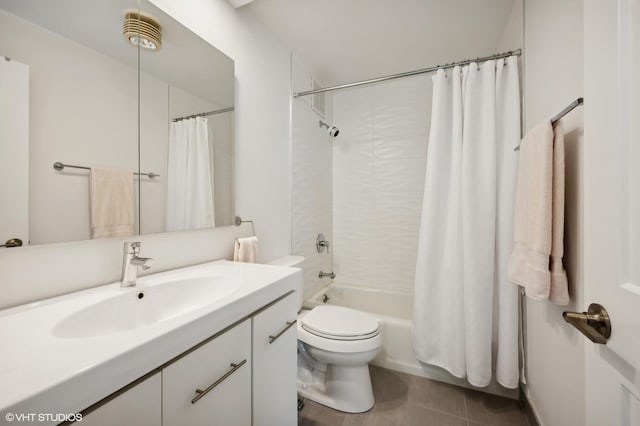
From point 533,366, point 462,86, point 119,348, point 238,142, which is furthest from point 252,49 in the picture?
point 533,366

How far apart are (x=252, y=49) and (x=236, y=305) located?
1564 mm

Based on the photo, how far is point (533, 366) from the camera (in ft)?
4.41

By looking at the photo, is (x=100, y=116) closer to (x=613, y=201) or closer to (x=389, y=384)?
(x=613, y=201)

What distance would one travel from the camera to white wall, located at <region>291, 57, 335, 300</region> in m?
2.03

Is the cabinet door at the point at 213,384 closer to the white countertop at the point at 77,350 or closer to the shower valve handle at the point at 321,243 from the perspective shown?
the white countertop at the point at 77,350

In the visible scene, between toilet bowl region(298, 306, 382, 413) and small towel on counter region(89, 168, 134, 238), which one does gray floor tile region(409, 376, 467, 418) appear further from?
small towel on counter region(89, 168, 134, 238)

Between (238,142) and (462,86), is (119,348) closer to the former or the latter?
(238,142)

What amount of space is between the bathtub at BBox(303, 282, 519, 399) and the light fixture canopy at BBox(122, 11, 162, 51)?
1.80m

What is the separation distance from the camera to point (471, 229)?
1516 mm

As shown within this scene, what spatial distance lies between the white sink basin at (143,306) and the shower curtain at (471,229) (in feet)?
4.26

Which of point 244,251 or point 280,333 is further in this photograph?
point 244,251

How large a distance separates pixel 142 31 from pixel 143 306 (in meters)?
1.06

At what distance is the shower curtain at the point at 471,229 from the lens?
1.46m

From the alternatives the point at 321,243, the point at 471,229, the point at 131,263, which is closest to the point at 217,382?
the point at 131,263
